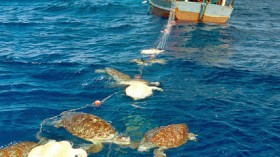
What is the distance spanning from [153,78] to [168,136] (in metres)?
6.26

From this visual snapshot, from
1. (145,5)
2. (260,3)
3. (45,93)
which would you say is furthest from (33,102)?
(260,3)

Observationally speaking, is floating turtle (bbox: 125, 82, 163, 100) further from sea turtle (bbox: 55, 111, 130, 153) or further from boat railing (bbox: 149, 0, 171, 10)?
boat railing (bbox: 149, 0, 171, 10)

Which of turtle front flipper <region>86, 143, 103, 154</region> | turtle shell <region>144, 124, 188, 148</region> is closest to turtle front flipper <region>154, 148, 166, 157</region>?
turtle shell <region>144, 124, 188, 148</region>

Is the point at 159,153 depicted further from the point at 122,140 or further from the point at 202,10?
the point at 202,10

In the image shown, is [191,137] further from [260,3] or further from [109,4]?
[260,3]

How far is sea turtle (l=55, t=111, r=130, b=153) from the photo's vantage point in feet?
34.7

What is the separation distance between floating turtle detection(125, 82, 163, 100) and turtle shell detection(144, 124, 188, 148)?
3.20m

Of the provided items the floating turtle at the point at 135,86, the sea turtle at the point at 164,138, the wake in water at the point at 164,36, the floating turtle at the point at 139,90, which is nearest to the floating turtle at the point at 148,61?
the wake in water at the point at 164,36

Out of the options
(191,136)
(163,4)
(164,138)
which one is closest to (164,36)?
(163,4)

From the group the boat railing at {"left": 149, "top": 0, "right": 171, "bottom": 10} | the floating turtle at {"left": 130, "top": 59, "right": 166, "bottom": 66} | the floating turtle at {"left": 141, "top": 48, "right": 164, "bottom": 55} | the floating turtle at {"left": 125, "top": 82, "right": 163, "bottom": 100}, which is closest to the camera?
the floating turtle at {"left": 125, "top": 82, "right": 163, "bottom": 100}

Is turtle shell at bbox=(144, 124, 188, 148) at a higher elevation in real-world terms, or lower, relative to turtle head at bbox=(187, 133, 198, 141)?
higher

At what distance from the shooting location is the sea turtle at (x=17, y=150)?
31.4 feet

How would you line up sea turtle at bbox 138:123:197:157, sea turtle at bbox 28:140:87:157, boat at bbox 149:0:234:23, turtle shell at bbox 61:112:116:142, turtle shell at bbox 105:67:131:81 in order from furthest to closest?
1. boat at bbox 149:0:234:23
2. turtle shell at bbox 105:67:131:81
3. turtle shell at bbox 61:112:116:142
4. sea turtle at bbox 138:123:197:157
5. sea turtle at bbox 28:140:87:157

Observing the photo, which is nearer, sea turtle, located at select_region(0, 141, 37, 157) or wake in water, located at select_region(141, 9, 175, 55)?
sea turtle, located at select_region(0, 141, 37, 157)
